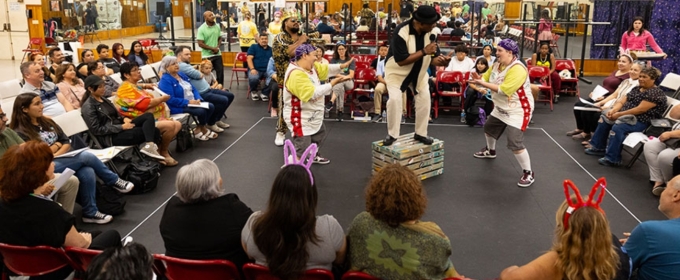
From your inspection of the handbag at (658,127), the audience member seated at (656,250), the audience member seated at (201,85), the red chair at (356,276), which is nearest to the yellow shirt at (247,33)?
the audience member seated at (201,85)

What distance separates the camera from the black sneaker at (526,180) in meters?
Answer: 5.62

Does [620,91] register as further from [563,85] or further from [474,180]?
[563,85]

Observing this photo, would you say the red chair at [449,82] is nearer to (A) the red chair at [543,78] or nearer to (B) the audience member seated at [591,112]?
(A) the red chair at [543,78]

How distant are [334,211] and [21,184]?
2.51 meters

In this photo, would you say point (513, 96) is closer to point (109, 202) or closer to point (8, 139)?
point (109, 202)

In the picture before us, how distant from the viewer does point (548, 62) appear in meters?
9.85

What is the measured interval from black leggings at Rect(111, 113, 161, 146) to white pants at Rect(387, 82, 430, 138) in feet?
7.88

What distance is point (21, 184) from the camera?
3061 mm

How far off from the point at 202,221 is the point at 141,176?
274 cm

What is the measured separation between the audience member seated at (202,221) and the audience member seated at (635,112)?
186 inches

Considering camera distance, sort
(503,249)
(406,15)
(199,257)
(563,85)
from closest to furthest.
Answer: (199,257), (503,249), (563,85), (406,15)

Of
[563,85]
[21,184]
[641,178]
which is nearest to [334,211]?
[21,184]

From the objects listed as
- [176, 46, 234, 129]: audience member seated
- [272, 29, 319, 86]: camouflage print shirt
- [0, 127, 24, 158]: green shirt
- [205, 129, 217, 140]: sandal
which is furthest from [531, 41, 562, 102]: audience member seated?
[0, 127, 24, 158]: green shirt

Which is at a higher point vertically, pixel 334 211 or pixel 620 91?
pixel 620 91
